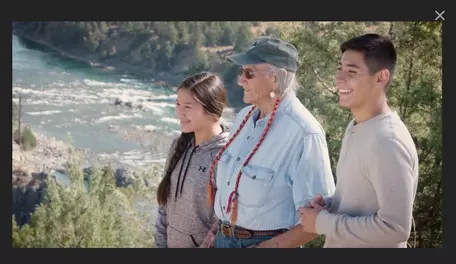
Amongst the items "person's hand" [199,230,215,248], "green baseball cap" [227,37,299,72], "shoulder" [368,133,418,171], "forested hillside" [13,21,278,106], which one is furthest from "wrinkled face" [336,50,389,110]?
"forested hillside" [13,21,278,106]

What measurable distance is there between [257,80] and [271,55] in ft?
0.32

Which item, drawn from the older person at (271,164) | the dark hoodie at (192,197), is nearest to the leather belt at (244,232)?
the older person at (271,164)

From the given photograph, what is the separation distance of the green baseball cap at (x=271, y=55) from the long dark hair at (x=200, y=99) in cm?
30

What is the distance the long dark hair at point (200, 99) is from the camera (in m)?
2.57

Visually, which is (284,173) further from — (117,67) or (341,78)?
(117,67)

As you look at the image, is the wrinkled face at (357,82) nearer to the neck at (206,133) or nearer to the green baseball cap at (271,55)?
the green baseball cap at (271,55)

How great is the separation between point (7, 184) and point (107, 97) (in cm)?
1890

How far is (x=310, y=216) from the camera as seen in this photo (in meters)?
2.08

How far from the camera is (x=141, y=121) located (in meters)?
20.8

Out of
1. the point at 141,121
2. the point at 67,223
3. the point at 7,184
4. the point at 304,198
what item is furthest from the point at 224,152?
the point at 141,121

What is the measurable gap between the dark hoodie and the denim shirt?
292mm

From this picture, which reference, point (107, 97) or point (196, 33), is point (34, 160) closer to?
point (107, 97)

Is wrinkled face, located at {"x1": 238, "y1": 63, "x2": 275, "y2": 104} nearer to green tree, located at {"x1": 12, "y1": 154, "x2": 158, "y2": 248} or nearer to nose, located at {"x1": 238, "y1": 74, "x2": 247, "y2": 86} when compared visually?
nose, located at {"x1": 238, "y1": 74, "x2": 247, "y2": 86}

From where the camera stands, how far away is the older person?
7.15ft
